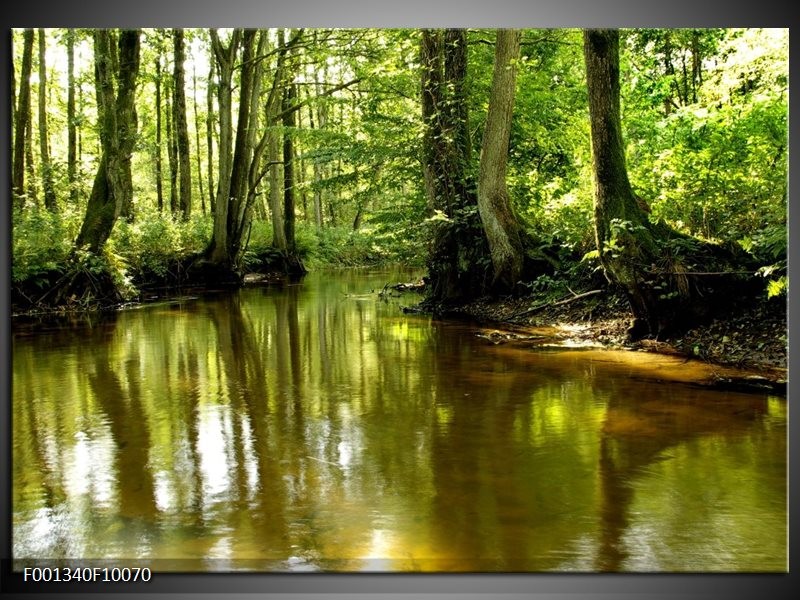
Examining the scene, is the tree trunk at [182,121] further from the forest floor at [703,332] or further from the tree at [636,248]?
the tree at [636,248]

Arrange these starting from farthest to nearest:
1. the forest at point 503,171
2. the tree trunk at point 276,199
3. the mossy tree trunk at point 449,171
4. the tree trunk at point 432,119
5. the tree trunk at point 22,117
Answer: the tree trunk at point 276,199 < the tree trunk at point 22,117 < the tree trunk at point 432,119 < the mossy tree trunk at point 449,171 < the forest at point 503,171

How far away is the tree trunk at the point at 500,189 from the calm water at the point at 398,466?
3.61m

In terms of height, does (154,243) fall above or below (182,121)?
below

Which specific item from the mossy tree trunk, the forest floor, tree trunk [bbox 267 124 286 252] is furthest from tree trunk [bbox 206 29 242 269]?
the forest floor

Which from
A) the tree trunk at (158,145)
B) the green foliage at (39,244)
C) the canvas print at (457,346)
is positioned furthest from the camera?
the tree trunk at (158,145)

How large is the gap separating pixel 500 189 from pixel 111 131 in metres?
7.68

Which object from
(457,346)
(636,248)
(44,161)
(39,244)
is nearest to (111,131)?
(39,244)

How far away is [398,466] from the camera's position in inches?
165

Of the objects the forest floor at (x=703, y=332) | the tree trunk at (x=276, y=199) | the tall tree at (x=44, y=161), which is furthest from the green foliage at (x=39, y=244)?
the tree trunk at (x=276, y=199)

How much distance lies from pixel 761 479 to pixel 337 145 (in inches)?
505

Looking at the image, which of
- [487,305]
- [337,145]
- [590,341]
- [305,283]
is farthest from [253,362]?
[305,283]

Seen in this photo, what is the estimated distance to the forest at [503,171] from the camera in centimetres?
764

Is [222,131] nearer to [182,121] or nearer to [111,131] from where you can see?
[182,121]

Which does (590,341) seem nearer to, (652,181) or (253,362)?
(652,181)
